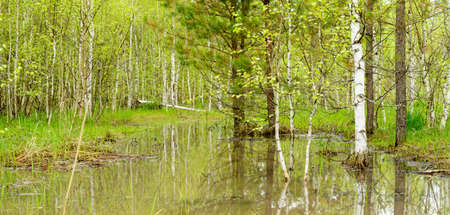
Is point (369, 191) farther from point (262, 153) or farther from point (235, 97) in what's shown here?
point (235, 97)

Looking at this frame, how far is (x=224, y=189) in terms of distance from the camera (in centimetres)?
580

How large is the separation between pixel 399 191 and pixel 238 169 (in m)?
3.04

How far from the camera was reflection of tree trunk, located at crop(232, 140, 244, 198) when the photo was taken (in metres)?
5.64

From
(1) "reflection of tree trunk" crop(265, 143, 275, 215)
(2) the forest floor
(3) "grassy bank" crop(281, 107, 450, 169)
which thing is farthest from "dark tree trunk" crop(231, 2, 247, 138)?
(2) the forest floor

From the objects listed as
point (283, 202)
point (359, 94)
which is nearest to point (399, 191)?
point (283, 202)

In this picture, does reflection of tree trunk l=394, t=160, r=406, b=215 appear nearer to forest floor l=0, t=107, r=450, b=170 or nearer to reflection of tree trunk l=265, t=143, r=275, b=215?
forest floor l=0, t=107, r=450, b=170

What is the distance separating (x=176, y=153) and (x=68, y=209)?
4.69 m

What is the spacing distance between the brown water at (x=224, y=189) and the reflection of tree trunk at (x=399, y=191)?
12 millimetres

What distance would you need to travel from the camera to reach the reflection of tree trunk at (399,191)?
4.67 metres

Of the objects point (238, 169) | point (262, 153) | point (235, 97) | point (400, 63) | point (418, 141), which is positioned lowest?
point (238, 169)

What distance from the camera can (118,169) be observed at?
714 centimetres

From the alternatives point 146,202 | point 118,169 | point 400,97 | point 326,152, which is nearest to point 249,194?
point 146,202

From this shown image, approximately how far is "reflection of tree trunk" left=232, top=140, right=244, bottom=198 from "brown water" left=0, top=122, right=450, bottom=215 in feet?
0.05

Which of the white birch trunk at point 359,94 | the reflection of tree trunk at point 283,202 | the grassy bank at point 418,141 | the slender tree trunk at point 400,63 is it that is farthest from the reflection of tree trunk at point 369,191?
the slender tree trunk at point 400,63
